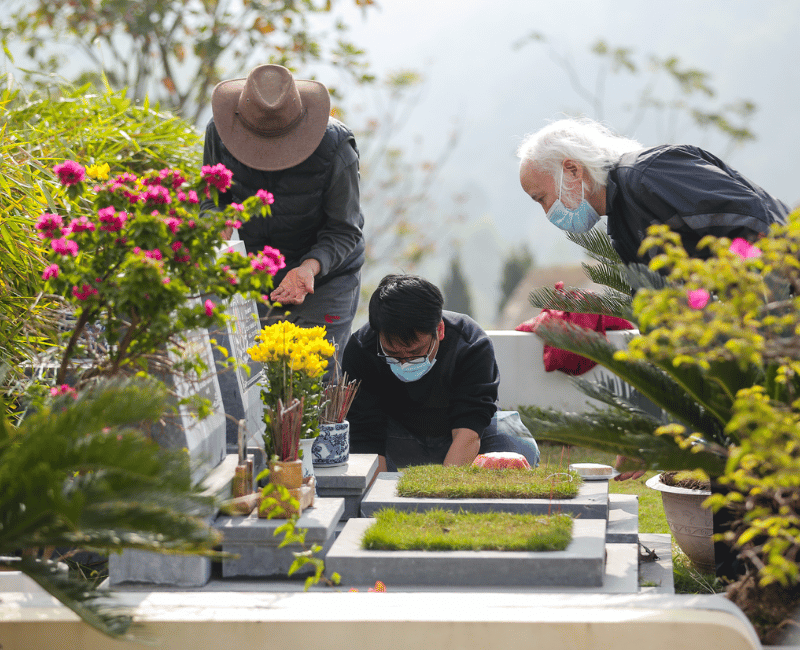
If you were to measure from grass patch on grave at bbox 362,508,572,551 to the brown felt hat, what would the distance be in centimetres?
199

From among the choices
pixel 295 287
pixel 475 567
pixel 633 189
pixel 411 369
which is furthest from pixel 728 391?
pixel 295 287

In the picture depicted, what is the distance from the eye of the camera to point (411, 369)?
13.2 feet

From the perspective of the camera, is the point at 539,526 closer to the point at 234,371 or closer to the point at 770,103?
the point at 234,371

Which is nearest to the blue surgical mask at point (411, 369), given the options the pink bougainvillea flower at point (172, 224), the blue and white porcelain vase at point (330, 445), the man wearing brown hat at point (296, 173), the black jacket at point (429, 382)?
the black jacket at point (429, 382)

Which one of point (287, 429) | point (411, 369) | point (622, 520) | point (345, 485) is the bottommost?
point (622, 520)

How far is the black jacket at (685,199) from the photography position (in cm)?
320

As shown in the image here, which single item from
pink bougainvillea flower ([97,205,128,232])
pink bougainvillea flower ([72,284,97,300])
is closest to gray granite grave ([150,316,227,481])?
pink bougainvillea flower ([72,284,97,300])

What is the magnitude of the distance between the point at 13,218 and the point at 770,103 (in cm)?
5845

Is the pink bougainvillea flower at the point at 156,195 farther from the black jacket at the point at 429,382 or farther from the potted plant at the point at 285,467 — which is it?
the black jacket at the point at 429,382

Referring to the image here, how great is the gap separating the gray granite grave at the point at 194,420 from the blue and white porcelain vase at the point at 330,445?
38cm

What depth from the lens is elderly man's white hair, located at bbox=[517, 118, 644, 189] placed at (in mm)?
3672

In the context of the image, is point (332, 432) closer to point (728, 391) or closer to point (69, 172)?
point (69, 172)

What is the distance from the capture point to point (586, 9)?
84.4m

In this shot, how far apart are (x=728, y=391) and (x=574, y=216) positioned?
1.63 metres
